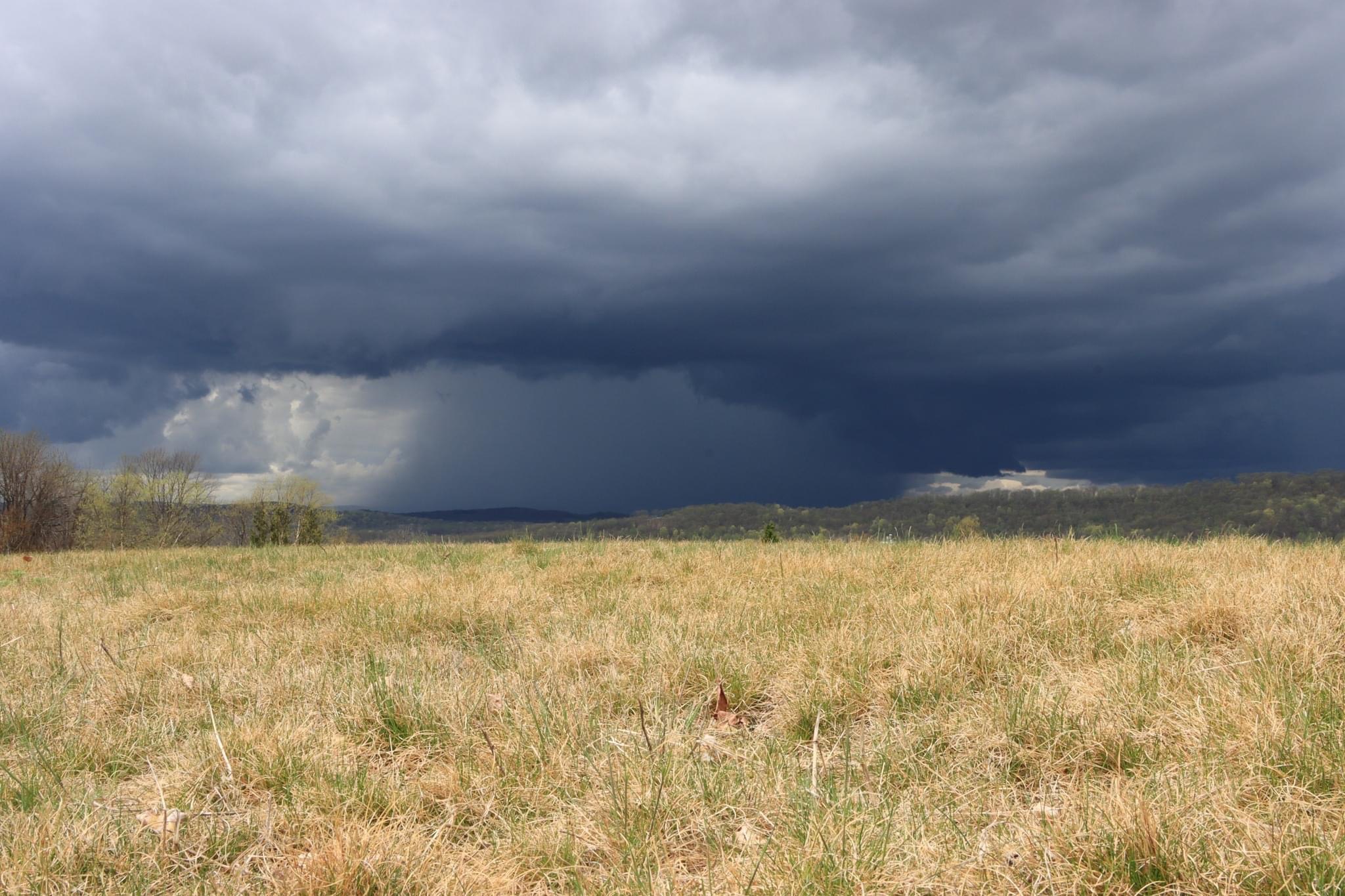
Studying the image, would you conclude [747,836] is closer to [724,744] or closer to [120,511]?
[724,744]

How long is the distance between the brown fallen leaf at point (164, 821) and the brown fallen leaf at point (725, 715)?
2717mm

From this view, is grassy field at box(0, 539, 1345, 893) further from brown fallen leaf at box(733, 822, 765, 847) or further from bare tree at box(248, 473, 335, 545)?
bare tree at box(248, 473, 335, 545)

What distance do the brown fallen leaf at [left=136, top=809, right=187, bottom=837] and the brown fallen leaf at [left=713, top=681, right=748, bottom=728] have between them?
272 centimetres

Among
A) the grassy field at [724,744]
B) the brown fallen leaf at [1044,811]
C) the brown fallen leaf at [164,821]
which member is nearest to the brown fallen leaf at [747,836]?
the grassy field at [724,744]

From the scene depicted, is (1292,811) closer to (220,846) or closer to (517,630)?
(220,846)

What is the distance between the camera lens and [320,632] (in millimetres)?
6926

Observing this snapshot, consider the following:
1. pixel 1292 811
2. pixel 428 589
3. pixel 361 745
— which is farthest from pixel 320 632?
pixel 1292 811

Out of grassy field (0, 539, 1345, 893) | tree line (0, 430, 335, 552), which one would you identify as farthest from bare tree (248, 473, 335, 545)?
grassy field (0, 539, 1345, 893)

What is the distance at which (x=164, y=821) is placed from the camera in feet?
10.1

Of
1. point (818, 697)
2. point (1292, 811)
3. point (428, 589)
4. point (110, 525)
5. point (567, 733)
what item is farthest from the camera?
point (110, 525)

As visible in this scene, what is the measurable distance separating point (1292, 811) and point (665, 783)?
2311mm

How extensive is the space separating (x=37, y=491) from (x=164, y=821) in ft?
210

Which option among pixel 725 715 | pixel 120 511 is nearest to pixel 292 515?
pixel 120 511

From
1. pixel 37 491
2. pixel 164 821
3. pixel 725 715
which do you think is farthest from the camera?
pixel 37 491
